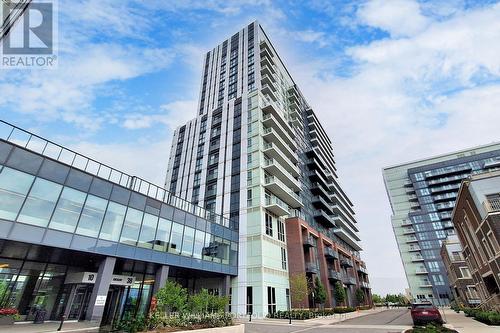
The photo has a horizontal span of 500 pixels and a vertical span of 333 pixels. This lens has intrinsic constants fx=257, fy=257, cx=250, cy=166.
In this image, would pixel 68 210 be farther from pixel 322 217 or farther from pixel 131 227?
pixel 322 217

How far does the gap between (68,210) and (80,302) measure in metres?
8.89

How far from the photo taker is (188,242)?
27.4 metres

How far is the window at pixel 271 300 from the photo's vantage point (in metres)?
32.0

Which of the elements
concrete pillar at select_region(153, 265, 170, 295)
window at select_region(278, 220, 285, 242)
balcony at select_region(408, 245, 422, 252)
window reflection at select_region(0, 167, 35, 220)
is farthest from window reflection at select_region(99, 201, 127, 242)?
balcony at select_region(408, 245, 422, 252)

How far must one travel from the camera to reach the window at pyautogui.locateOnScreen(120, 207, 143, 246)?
2116 centimetres

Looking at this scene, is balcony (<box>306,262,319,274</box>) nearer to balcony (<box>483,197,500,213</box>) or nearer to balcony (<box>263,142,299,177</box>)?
balcony (<box>263,142,299,177</box>)

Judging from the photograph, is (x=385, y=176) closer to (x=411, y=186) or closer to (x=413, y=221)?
(x=411, y=186)

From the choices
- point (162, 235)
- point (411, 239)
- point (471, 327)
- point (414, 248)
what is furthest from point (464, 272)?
point (162, 235)

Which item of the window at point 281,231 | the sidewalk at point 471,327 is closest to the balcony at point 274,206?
the window at point 281,231

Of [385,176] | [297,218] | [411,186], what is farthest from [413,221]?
[297,218]

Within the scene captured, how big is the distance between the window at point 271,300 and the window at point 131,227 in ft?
62.0

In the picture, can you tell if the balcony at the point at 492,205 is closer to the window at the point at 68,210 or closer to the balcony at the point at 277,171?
the balcony at the point at 277,171

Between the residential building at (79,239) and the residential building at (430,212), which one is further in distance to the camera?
the residential building at (430,212)

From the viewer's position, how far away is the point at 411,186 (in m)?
118
